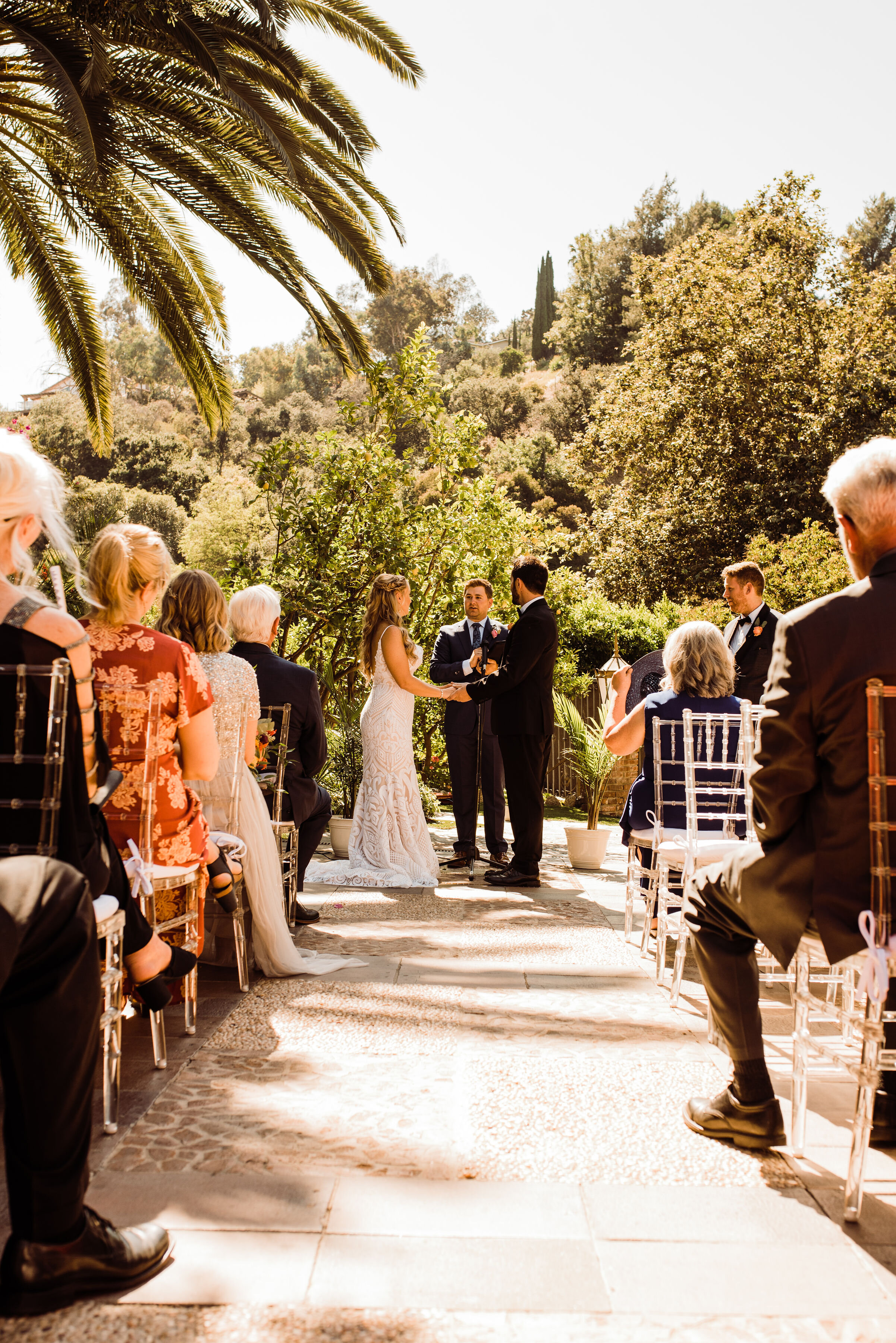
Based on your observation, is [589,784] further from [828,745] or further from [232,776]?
[828,745]

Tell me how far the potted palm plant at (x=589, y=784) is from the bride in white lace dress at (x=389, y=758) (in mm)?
1219

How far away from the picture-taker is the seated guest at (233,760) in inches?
175

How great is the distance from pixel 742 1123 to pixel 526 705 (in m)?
4.20

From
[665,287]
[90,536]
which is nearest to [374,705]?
[90,536]

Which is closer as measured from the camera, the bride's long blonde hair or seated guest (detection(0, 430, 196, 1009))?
seated guest (detection(0, 430, 196, 1009))

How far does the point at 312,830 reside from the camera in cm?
611

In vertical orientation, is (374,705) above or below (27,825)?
above

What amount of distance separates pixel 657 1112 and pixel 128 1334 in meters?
1.70

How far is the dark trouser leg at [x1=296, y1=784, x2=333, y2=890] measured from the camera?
607 centimetres

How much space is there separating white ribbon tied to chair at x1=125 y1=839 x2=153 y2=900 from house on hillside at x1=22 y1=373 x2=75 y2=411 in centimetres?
4675

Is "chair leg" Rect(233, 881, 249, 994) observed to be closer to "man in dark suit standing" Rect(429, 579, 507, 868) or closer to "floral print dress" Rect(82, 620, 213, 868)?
"floral print dress" Rect(82, 620, 213, 868)

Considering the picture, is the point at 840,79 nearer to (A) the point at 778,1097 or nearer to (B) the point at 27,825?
(A) the point at 778,1097

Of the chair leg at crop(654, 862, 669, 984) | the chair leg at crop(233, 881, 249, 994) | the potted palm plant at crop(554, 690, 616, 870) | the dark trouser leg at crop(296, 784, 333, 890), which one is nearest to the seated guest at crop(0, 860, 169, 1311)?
the chair leg at crop(233, 881, 249, 994)

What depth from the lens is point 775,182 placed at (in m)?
24.7
